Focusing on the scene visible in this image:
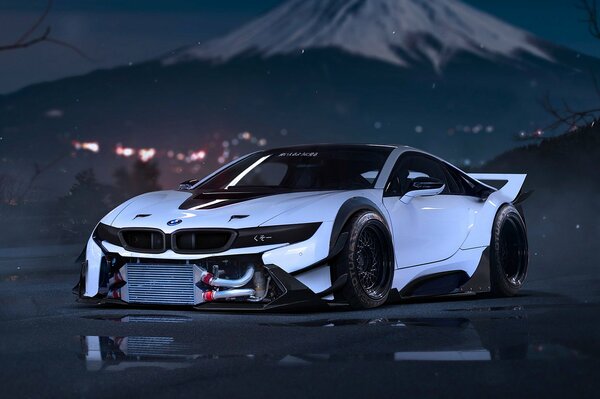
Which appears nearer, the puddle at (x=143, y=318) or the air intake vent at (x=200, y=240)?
the puddle at (x=143, y=318)

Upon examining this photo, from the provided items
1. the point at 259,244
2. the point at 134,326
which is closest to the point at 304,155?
the point at 259,244

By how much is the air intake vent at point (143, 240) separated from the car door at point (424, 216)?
6.09ft

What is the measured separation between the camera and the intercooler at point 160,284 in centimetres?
912

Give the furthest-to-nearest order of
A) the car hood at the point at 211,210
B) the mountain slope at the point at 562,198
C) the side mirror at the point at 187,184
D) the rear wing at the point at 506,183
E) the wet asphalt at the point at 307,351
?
the mountain slope at the point at 562,198 < the rear wing at the point at 506,183 < the side mirror at the point at 187,184 < the car hood at the point at 211,210 < the wet asphalt at the point at 307,351

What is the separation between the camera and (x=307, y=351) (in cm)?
719

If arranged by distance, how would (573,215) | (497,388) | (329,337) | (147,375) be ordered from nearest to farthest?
(497,388), (147,375), (329,337), (573,215)

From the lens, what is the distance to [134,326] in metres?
8.44

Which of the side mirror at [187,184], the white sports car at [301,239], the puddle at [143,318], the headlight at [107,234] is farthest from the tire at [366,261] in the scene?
the side mirror at [187,184]

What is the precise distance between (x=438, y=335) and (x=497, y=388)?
6.37 feet

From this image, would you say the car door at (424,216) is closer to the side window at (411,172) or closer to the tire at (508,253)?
the side window at (411,172)

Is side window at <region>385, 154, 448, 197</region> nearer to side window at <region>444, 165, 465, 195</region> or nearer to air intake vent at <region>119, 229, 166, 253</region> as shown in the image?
side window at <region>444, 165, 465, 195</region>

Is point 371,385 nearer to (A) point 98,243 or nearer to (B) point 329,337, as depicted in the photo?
(B) point 329,337

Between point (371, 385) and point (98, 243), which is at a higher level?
point (98, 243)

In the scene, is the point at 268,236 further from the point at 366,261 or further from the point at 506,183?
the point at 506,183
